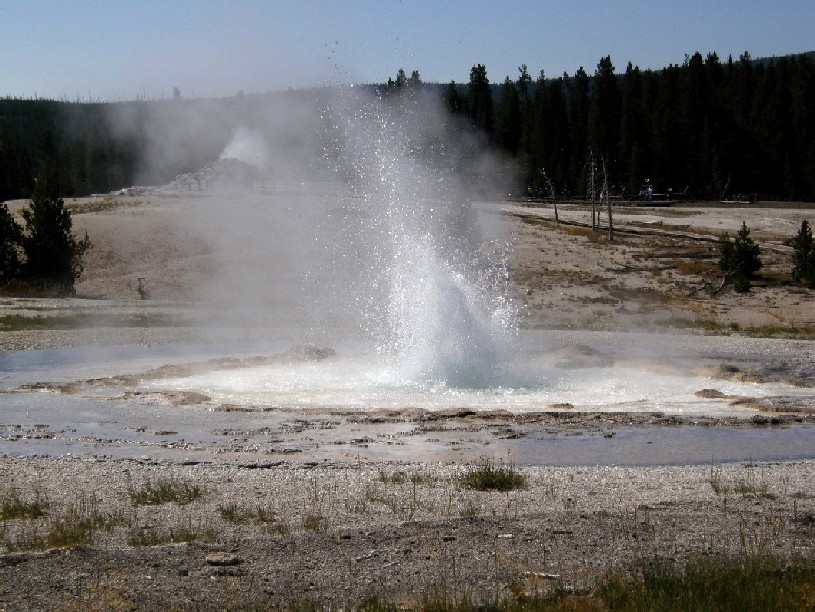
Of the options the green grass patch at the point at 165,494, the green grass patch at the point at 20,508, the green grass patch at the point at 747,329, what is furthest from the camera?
the green grass patch at the point at 747,329

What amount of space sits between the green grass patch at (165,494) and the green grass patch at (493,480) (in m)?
2.82

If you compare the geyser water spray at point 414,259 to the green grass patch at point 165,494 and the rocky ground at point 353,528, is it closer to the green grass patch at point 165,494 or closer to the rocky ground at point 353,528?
the rocky ground at point 353,528

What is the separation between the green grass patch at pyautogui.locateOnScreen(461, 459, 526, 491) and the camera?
34.4 feet

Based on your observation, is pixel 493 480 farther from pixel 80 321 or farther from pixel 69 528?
pixel 80 321

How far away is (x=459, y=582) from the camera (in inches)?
275

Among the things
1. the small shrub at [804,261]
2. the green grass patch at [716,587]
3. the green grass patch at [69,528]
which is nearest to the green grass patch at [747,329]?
the small shrub at [804,261]

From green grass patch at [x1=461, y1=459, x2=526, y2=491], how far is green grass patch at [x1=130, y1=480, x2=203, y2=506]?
9.26 feet

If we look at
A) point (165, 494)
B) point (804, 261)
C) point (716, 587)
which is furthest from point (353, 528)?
point (804, 261)

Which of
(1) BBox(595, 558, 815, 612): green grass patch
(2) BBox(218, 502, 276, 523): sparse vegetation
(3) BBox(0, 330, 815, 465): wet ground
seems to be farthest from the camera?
(3) BBox(0, 330, 815, 465): wet ground

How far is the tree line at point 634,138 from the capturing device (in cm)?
7244

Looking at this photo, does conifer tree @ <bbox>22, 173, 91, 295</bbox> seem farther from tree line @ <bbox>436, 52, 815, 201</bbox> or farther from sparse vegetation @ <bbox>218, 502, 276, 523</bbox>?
tree line @ <bbox>436, 52, 815, 201</bbox>

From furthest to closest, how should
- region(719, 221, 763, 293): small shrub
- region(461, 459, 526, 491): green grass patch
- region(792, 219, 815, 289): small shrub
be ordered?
region(792, 219, 815, 289): small shrub < region(719, 221, 763, 293): small shrub < region(461, 459, 526, 491): green grass patch

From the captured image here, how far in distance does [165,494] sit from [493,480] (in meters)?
3.37

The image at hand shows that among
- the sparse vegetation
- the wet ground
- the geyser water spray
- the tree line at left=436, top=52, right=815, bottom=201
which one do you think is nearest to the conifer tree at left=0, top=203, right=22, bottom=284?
the geyser water spray
